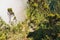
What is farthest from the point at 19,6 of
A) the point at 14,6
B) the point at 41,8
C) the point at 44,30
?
the point at 44,30

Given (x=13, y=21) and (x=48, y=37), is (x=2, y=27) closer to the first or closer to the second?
(x=13, y=21)

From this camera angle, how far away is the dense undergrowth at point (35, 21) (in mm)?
2805

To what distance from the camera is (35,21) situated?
3158 mm

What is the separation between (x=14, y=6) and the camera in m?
3.23

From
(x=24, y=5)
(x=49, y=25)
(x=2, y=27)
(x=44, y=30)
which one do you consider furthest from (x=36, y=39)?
(x=24, y=5)

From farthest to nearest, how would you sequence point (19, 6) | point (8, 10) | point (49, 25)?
point (19, 6), point (8, 10), point (49, 25)

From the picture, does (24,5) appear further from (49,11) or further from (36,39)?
(36,39)

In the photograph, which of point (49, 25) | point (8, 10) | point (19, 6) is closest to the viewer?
point (49, 25)

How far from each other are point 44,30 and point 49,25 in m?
0.22

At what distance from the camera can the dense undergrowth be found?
2805 mm

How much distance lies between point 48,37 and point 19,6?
3.22 feet

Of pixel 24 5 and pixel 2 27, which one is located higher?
pixel 24 5

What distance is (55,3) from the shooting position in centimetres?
321

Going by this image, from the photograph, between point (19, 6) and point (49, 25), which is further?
point (19, 6)
